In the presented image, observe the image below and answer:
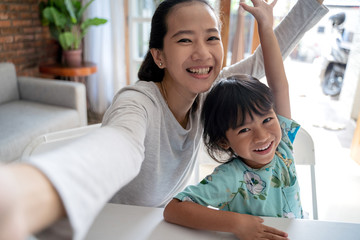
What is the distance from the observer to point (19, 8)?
10.9 feet

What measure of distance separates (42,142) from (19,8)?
2974 mm

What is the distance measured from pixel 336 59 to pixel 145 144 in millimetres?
4345

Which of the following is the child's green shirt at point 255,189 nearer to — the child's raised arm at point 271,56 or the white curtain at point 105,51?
the child's raised arm at point 271,56

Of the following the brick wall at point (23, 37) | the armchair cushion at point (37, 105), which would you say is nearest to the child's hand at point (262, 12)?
the armchair cushion at point (37, 105)

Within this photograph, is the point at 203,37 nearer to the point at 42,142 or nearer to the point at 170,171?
the point at 170,171

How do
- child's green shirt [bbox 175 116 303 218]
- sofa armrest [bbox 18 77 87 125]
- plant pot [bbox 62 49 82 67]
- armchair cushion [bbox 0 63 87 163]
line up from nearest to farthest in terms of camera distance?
child's green shirt [bbox 175 116 303 218]
armchair cushion [bbox 0 63 87 163]
sofa armrest [bbox 18 77 87 125]
plant pot [bbox 62 49 82 67]

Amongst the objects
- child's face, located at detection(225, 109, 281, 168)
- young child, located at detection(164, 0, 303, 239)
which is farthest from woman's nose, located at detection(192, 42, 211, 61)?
child's face, located at detection(225, 109, 281, 168)

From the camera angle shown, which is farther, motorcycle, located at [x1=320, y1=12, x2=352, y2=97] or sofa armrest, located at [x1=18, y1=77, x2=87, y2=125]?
motorcycle, located at [x1=320, y1=12, x2=352, y2=97]

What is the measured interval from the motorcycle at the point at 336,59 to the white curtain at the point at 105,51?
109 inches

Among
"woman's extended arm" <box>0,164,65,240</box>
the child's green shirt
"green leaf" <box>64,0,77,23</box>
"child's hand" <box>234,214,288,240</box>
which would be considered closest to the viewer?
"woman's extended arm" <box>0,164,65,240</box>

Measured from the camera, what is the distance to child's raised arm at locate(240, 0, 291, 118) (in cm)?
98

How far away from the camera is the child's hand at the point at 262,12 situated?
3.16 feet

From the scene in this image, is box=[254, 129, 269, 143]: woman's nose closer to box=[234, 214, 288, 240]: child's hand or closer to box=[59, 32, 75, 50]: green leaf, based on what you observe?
box=[234, 214, 288, 240]: child's hand

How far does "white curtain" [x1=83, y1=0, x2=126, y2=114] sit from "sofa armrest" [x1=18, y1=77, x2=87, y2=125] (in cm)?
86
